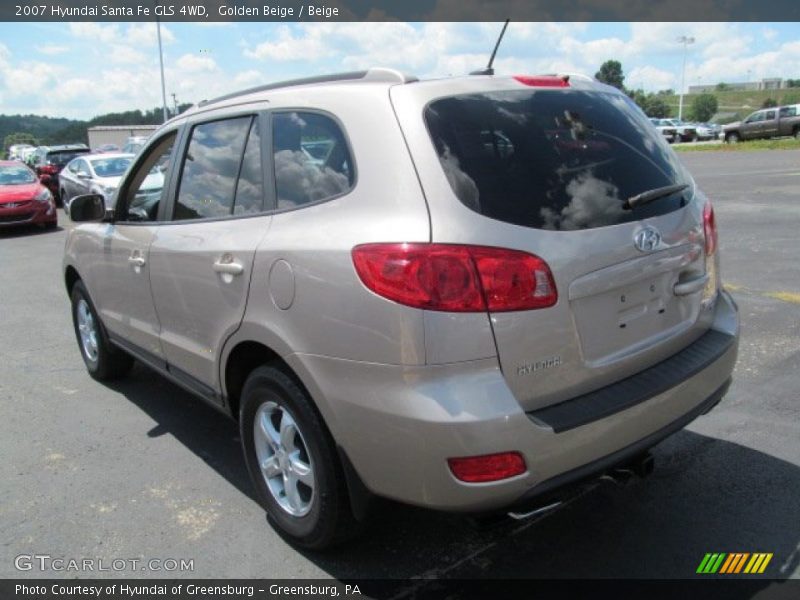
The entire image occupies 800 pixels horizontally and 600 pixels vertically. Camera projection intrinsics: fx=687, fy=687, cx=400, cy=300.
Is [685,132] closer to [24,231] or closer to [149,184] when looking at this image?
[24,231]

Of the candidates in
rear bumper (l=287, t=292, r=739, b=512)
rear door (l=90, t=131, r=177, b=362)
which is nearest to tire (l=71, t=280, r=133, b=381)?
rear door (l=90, t=131, r=177, b=362)

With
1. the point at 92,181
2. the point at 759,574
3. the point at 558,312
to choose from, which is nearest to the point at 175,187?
the point at 558,312

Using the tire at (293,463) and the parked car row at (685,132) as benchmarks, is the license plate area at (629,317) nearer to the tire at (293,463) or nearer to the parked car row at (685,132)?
the tire at (293,463)

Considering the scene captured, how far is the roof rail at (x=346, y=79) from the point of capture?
2678 mm

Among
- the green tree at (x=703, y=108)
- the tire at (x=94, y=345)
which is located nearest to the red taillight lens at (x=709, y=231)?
the tire at (x=94, y=345)

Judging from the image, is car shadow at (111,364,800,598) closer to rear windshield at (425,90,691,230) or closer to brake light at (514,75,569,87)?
rear windshield at (425,90,691,230)

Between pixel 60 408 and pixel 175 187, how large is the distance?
205 cm

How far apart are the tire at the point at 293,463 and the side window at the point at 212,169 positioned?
0.94 m

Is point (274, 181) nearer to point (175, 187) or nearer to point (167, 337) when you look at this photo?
point (175, 187)

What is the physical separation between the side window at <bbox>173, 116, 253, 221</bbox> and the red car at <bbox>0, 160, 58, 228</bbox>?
41.9ft

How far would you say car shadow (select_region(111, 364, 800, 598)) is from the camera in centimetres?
279

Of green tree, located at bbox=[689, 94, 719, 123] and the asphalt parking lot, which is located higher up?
green tree, located at bbox=[689, 94, 719, 123]

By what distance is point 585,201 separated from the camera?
100 inches

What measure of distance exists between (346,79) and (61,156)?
24900mm
